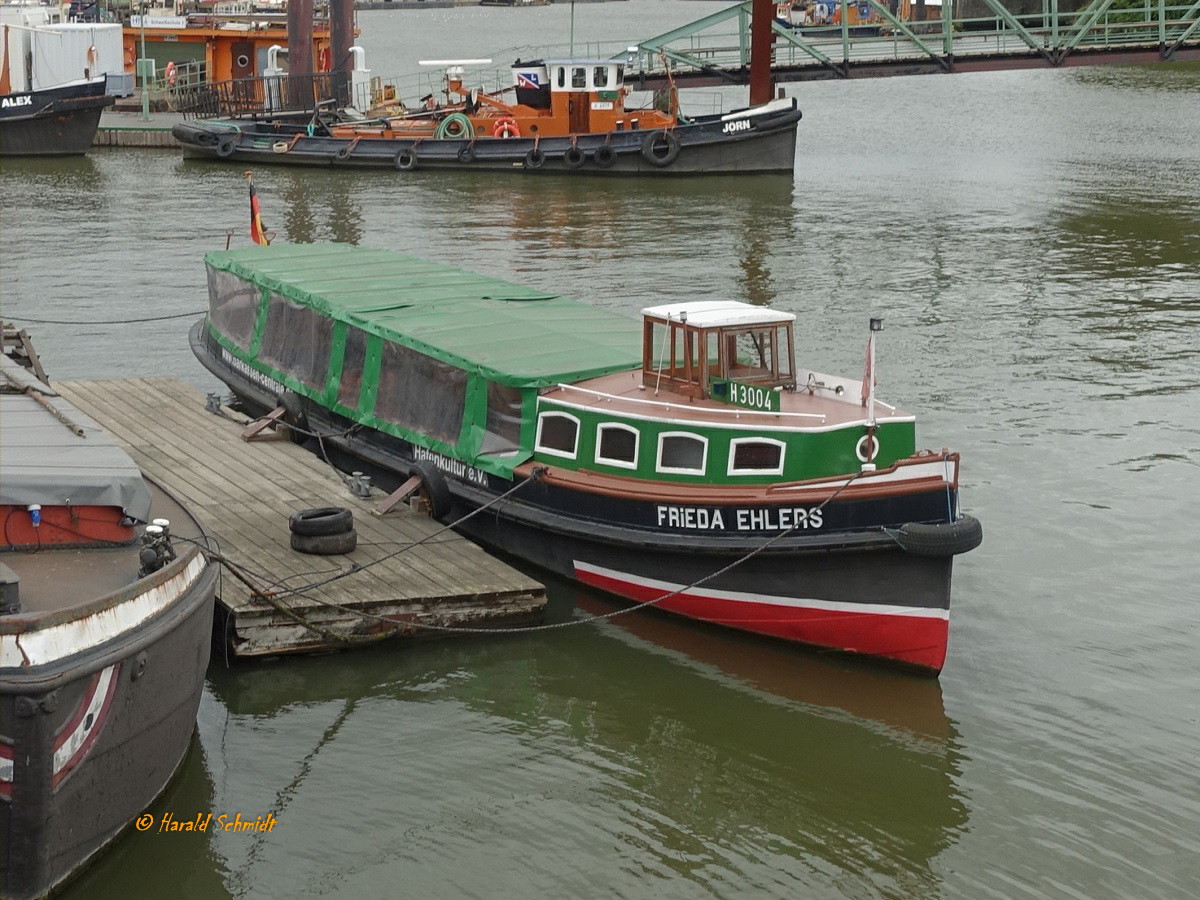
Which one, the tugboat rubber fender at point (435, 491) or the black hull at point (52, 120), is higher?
the black hull at point (52, 120)

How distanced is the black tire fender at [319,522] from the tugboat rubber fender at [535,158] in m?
32.5

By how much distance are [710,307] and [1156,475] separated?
7166 mm

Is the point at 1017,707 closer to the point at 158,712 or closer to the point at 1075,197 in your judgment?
the point at 158,712

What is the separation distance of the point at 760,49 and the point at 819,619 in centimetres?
3710

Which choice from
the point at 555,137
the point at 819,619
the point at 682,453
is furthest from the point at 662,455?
the point at 555,137

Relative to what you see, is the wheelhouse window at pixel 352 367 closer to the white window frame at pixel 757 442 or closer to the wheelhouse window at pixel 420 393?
the wheelhouse window at pixel 420 393

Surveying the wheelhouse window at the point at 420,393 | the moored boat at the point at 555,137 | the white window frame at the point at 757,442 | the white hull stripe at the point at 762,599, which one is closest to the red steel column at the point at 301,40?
the moored boat at the point at 555,137

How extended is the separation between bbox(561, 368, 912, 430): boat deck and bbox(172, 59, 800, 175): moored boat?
101ft

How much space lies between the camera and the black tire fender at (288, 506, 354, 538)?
15695mm

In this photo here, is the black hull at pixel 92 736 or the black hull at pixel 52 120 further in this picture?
the black hull at pixel 52 120

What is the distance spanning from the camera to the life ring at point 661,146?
4644 cm

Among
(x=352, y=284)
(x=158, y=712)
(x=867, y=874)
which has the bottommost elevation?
(x=867, y=874)

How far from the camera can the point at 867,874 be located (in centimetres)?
1177

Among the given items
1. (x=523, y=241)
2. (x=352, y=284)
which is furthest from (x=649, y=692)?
(x=523, y=241)
